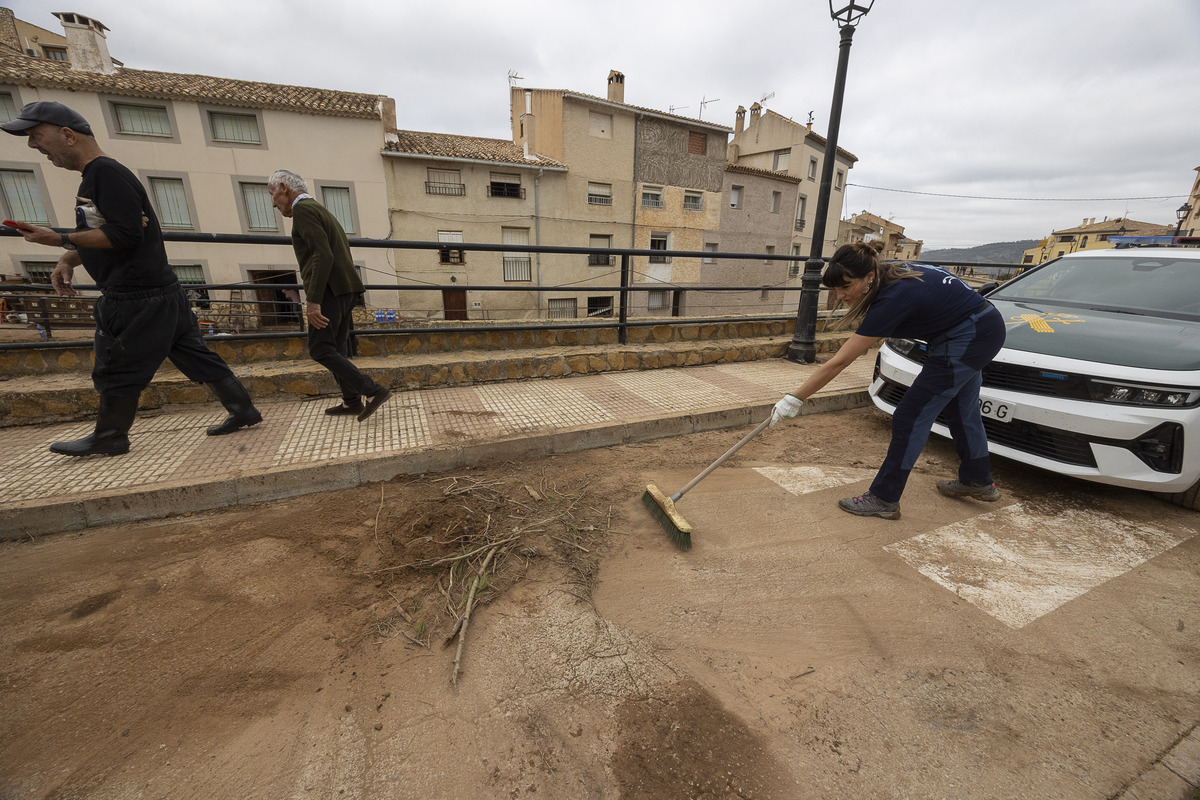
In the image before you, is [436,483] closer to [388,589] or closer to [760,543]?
[388,589]

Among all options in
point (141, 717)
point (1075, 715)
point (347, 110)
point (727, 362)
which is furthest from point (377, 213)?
point (1075, 715)

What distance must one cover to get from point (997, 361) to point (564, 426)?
3.14m

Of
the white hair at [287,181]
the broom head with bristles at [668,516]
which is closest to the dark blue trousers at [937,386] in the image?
the broom head with bristles at [668,516]

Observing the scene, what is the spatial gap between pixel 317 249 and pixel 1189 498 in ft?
19.5

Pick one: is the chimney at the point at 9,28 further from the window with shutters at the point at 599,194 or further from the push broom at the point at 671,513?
the push broom at the point at 671,513

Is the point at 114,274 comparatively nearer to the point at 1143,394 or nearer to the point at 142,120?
the point at 1143,394

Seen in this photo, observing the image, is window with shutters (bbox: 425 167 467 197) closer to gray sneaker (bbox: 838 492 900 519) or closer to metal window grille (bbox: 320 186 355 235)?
metal window grille (bbox: 320 186 355 235)

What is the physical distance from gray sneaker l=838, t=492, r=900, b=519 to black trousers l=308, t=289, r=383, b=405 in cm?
338

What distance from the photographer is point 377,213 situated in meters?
18.3

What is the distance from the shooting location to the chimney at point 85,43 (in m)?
15.4

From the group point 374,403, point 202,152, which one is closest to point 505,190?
point 202,152

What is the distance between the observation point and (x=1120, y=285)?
3963 mm

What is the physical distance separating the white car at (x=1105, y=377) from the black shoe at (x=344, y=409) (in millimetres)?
4310

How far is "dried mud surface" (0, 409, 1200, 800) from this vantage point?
1431mm
